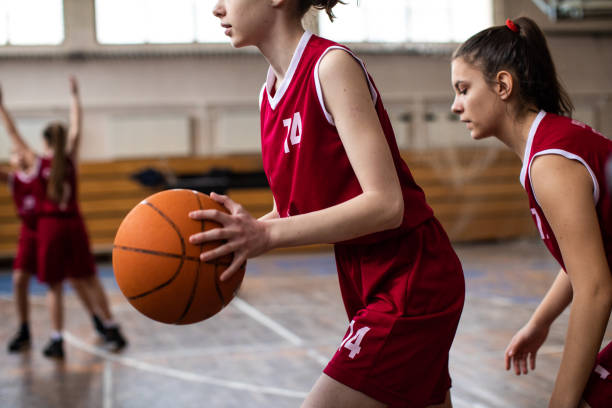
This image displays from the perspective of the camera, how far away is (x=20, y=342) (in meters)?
4.76

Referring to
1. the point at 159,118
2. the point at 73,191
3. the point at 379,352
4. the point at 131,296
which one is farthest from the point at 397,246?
the point at 159,118

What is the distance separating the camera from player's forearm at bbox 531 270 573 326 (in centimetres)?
175

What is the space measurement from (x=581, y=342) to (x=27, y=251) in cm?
441

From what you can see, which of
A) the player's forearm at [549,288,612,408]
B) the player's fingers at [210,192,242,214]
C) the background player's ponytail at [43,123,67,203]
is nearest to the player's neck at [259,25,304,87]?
the player's fingers at [210,192,242,214]

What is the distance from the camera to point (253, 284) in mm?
7750

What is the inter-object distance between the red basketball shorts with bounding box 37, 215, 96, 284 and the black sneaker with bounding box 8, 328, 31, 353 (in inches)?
19.2

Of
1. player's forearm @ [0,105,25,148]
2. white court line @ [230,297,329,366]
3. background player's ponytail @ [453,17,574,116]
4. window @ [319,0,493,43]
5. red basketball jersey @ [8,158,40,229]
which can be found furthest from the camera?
window @ [319,0,493,43]

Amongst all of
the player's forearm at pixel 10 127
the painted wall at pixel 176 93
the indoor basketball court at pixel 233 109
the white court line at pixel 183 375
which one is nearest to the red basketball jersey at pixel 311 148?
the white court line at pixel 183 375

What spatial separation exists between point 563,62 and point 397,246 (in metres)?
12.2

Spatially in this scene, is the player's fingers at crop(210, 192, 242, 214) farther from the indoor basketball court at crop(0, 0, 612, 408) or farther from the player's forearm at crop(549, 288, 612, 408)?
the indoor basketball court at crop(0, 0, 612, 408)

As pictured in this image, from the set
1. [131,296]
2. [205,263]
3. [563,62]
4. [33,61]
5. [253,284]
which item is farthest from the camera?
[563,62]

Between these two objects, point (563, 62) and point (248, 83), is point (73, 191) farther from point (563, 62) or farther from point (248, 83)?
point (563, 62)

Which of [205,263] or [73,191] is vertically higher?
[205,263]

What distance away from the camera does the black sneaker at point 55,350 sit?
14.7 ft
